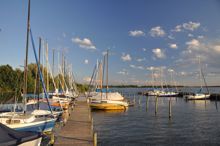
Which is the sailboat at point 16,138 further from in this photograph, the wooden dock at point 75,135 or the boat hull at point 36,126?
the boat hull at point 36,126

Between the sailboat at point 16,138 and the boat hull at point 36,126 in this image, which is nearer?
the sailboat at point 16,138

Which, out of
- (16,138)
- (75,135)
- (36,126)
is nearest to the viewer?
(16,138)

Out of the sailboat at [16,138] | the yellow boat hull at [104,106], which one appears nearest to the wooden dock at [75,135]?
the sailboat at [16,138]

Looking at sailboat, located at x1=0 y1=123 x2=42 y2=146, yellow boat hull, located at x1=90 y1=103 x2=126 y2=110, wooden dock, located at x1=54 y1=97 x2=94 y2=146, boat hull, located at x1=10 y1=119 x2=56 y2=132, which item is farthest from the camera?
yellow boat hull, located at x1=90 y1=103 x2=126 y2=110

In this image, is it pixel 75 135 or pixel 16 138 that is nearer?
pixel 16 138

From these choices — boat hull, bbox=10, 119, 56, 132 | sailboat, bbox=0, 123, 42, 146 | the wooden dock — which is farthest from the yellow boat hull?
sailboat, bbox=0, 123, 42, 146

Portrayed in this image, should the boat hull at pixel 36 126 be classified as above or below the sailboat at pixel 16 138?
below

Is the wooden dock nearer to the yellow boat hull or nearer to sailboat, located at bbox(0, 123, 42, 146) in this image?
sailboat, located at bbox(0, 123, 42, 146)

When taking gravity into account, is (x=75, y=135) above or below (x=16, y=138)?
below

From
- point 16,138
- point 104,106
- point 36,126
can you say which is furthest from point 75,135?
point 104,106

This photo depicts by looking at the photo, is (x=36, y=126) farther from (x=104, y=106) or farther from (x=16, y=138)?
(x=104, y=106)

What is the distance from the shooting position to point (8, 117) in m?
21.6

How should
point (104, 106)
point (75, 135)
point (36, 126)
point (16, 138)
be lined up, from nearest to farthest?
point (16, 138) < point (75, 135) < point (36, 126) < point (104, 106)

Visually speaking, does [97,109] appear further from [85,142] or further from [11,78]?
[11,78]
